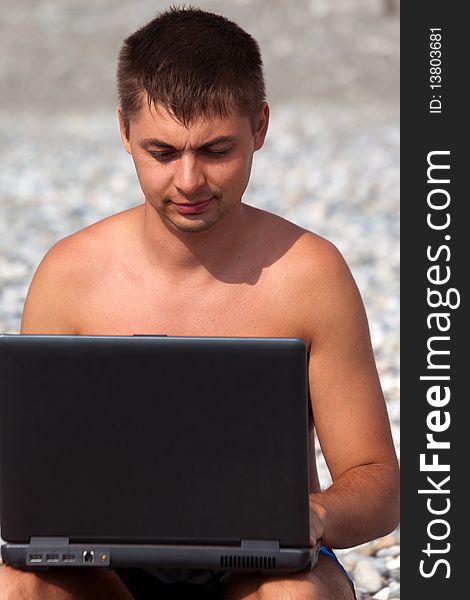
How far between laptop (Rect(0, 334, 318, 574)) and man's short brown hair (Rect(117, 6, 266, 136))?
61 centimetres

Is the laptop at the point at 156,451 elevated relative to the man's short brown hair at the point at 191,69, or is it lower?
lower

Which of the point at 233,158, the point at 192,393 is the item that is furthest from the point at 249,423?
the point at 233,158

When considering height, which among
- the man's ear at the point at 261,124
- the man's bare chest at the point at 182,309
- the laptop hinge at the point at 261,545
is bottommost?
the laptop hinge at the point at 261,545

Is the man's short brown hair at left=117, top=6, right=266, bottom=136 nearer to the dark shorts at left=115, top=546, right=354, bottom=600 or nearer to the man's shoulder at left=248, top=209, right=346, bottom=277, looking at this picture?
the man's shoulder at left=248, top=209, right=346, bottom=277

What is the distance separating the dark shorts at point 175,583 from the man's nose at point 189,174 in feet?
2.54

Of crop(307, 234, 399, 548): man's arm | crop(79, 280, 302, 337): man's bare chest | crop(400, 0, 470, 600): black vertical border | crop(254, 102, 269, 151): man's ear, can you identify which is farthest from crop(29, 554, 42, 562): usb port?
crop(400, 0, 470, 600): black vertical border

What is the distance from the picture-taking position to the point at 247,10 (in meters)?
23.5

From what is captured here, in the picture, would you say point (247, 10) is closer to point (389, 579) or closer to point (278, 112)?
point (278, 112)

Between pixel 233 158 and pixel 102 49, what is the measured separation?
63.6 ft

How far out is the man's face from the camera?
2707 millimetres

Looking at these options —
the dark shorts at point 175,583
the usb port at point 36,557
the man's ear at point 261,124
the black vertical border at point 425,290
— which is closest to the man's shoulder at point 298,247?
the man's ear at point 261,124

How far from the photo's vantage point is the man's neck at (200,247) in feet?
9.88

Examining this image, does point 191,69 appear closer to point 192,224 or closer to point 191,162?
point 191,162

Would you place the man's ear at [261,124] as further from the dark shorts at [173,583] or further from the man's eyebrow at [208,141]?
the dark shorts at [173,583]
